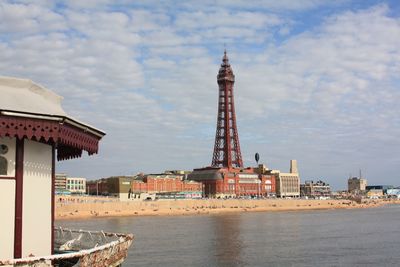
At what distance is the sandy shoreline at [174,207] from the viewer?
387ft

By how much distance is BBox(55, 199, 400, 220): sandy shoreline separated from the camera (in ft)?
387

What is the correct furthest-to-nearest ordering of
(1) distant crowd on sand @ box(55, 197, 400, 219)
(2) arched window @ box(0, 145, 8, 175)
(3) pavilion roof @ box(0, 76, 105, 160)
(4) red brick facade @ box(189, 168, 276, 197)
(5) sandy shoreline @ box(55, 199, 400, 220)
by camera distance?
(4) red brick facade @ box(189, 168, 276, 197) < (1) distant crowd on sand @ box(55, 197, 400, 219) < (5) sandy shoreline @ box(55, 199, 400, 220) < (2) arched window @ box(0, 145, 8, 175) < (3) pavilion roof @ box(0, 76, 105, 160)

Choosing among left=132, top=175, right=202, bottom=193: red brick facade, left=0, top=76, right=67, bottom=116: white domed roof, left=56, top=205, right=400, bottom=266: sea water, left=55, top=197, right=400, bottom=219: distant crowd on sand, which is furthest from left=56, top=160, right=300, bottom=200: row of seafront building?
left=0, top=76, right=67, bottom=116: white domed roof

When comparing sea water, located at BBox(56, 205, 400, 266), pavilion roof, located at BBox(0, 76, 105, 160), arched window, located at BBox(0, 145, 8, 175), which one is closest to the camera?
pavilion roof, located at BBox(0, 76, 105, 160)

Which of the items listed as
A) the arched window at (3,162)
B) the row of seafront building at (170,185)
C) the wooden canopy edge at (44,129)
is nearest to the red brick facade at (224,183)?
the row of seafront building at (170,185)

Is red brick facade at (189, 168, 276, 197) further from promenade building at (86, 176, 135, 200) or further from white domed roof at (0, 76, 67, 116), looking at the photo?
white domed roof at (0, 76, 67, 116)

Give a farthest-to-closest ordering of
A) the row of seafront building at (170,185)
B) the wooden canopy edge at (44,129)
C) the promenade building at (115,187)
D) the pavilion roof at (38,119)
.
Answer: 1. the row of seafront building at (170,185)
2. the promenade building at (115,187)
3. the pavilion roof at (38,119)
4. the wooden canopy edge at (44,129)

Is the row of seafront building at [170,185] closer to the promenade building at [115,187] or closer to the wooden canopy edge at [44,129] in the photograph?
the promenade building at [115,187]

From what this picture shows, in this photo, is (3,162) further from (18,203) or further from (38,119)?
(38,119)

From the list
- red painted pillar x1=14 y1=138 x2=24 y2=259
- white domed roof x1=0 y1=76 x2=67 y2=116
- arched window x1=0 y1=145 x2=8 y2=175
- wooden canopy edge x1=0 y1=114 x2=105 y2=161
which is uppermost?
white domed roof x1=0 y1=76 x2=67 y2=116

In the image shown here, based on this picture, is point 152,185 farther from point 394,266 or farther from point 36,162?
point 36,162

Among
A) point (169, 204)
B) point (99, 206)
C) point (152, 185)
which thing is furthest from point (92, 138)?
point (152, 185)

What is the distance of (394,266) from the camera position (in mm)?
37500

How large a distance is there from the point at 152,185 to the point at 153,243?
122294mm
